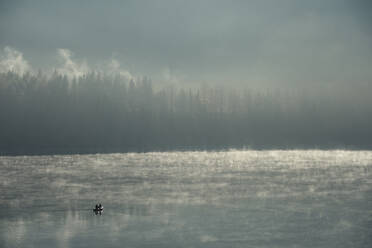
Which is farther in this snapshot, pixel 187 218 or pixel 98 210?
pixel 98 210

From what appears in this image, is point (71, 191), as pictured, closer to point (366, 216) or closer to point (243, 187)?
point (243, 187)

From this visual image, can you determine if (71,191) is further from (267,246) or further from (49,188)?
(267,246)

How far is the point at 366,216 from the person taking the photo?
43.1m

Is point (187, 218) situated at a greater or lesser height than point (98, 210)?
lesser

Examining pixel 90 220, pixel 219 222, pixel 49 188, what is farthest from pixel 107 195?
pixel 219 222

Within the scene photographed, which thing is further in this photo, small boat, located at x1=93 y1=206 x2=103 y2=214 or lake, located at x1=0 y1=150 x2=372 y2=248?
small boat, located at x1=93 y1=206 x2=103 y2=214

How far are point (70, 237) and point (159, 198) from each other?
2474 cm

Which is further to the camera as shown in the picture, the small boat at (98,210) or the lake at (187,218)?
the small boat at (98,210)

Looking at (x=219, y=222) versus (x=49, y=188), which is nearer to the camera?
(x=219, y=222)

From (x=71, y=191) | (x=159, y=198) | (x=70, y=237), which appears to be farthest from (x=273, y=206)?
(x=71, y=191)

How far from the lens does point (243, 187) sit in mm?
71250

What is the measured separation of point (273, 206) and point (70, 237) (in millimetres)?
23920

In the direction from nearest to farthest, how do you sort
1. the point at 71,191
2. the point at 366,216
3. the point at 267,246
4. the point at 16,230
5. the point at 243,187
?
the point at 267,246 < the point at 16,230 < the point at 366,216 < the point at 71,191 < the point at 243,187

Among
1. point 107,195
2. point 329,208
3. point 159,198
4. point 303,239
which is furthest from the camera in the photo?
point 107,195
